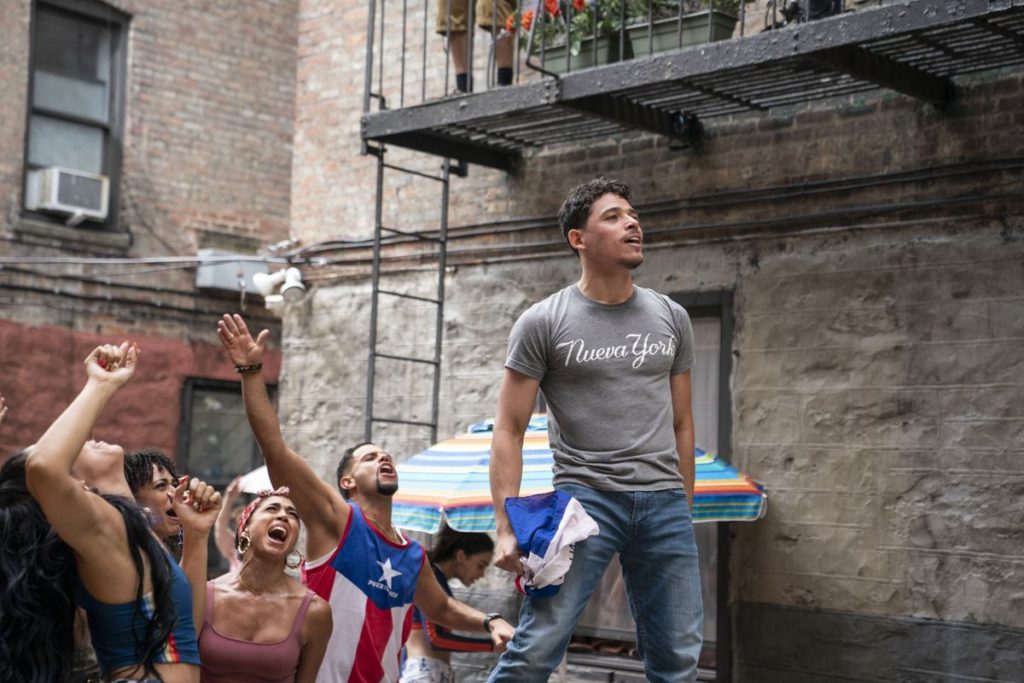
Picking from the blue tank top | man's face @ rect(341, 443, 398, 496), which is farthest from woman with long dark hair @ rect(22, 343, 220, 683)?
man's face @ rect(341, 443, 398, 496)

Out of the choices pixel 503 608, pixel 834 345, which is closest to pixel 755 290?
pixel 834 345

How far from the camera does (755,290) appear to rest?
991 cm

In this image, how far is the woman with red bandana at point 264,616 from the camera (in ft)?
18.5

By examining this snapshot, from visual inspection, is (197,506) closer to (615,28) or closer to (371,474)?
(371,474)

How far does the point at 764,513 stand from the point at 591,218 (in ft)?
15.5

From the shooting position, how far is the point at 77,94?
1644cm

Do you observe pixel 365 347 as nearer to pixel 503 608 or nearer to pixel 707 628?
pixel 503 608

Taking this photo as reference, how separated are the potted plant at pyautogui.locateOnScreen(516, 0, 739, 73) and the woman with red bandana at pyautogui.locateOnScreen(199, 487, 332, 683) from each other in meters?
4.62

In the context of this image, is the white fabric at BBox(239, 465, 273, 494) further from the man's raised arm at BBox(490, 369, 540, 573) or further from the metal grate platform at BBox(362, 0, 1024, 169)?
the man's raised arm at BBox(490, 369, 540, 573)

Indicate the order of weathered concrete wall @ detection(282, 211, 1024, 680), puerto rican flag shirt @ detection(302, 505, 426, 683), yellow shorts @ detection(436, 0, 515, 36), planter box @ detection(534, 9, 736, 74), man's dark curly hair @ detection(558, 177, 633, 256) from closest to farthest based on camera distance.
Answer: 1. man's dark curly hair @ detection(558, 177, 633, 256)
2. puerto rican flag shirt @ detection(302, 505, 426, 683)
3. weathered concrete wall @ detection(282, 211, 1024, 680)
4. planter box @ detection(534, 9, 736, 74)
5. yellow shorts @ detection(436, 0, 515, 36)

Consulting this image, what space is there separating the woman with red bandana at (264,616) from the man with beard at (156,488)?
38 cm

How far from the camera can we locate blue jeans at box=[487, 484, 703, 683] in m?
4.94

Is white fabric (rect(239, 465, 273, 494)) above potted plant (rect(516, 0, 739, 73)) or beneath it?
beneath

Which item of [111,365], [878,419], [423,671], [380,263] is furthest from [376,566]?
[380,263]
